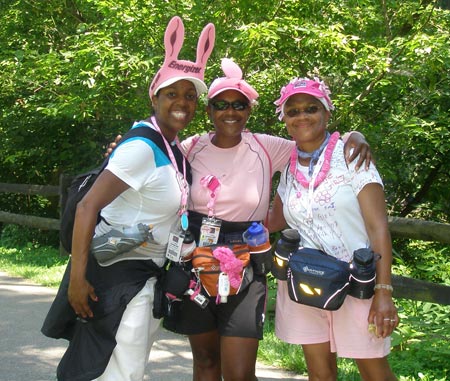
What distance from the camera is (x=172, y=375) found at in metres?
4.88

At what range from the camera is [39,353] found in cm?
532

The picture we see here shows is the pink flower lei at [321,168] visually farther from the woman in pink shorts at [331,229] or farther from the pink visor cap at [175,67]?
the pink visor cap at [175,67]

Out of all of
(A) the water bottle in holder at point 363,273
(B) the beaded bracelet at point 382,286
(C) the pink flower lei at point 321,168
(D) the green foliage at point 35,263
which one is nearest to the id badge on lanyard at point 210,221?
(C) the pink flower lei at point 321,168

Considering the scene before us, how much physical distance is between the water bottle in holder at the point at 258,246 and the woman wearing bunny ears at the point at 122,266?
380 millimetres

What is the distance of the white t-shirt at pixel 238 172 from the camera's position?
356 cm

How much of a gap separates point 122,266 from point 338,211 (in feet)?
3.62

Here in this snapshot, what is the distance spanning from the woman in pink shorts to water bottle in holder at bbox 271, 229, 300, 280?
70 mm

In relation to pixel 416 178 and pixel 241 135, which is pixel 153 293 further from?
pixel 416 178

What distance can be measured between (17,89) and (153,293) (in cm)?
754

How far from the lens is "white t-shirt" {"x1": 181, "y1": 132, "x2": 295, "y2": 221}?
3.56m

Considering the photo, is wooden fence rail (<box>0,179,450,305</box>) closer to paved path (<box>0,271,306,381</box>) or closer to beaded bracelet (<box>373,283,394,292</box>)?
paved path (<box>0,271,306,381</box>)

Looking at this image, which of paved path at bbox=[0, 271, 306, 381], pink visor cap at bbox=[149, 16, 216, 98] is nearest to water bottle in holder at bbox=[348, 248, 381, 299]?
pink visor cap at bbox=[149, 16, 216, 98]

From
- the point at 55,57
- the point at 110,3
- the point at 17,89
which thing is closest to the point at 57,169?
the point at 17,89

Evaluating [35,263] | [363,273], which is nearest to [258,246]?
[363,273]
